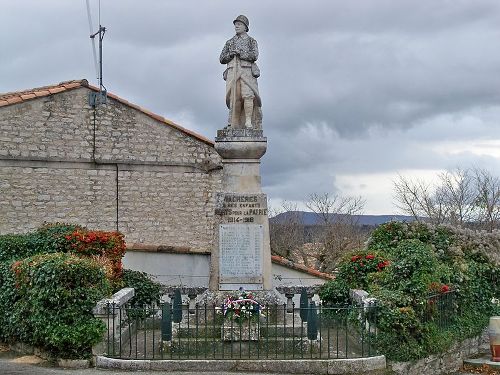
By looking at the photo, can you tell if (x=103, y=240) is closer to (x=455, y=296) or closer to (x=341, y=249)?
(x=455, y=296)

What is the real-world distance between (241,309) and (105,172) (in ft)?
33.7

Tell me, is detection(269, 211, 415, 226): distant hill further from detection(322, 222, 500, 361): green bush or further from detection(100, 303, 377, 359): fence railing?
detection(100, 303, 377, 359): fence railing

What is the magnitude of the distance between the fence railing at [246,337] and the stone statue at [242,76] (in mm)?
3366

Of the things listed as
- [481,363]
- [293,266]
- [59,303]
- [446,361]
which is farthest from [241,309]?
[293,266]

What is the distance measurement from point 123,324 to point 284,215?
3399cm

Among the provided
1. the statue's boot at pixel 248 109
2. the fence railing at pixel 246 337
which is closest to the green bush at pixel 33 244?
the fence railing at pixel 246 337

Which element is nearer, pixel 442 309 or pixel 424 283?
pixel 424 283

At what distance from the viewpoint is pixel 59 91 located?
1912 cm

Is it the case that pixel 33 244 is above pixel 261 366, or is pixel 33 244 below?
above

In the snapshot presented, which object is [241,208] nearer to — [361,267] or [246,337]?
[246,337]

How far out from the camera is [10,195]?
18641mm

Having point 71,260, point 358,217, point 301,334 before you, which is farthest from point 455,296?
point 358,217

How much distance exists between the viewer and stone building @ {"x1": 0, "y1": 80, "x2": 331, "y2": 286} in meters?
18.3

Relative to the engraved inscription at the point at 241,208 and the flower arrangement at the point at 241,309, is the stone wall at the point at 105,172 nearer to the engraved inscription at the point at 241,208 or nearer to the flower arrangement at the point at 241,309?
the engraved inscription at the point at 241,208
